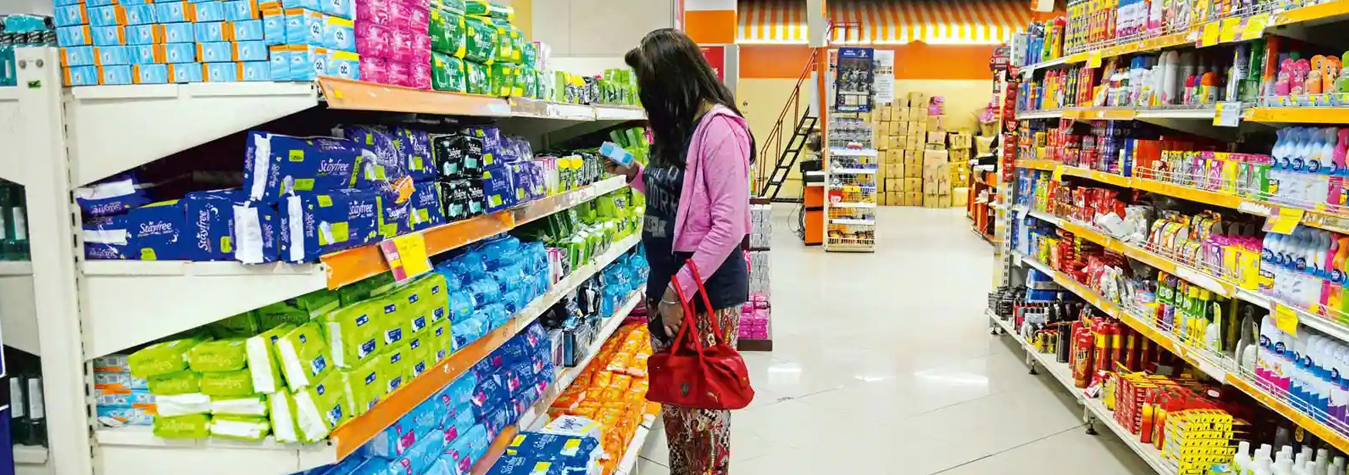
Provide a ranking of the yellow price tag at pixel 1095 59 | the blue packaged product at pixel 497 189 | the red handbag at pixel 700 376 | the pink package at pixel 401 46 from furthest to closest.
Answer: the yellow price tag at pixel 1095 59 < the red handbag at pixel 700 376 < the blue packaged product at pixel 497 189 < the pink package at pixel 401 46

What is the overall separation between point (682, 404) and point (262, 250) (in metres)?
1.39

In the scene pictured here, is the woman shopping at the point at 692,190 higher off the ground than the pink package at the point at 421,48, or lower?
lower

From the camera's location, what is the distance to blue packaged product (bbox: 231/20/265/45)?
5.33 feet

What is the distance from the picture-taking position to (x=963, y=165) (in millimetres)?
16328

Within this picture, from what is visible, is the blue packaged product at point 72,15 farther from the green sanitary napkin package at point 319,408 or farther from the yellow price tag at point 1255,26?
the yellow price tag at point 1255,26

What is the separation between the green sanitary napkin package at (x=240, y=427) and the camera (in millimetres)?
1725

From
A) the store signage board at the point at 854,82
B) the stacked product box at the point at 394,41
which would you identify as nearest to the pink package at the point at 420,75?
the stacked product box at the point at 394,41

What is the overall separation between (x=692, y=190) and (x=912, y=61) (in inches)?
600

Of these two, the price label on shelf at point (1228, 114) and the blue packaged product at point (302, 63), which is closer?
the blue packaged product at point (302, 63)

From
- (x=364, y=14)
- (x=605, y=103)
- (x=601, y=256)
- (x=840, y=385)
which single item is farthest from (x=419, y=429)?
(x=840, y=385)

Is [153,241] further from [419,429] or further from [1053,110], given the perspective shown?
[1053,110]

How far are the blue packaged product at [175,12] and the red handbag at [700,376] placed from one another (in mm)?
1466

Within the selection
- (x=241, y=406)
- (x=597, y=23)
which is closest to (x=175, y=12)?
(x=241, y=406)

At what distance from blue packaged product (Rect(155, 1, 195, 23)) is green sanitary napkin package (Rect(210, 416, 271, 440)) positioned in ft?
2.44
